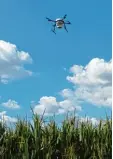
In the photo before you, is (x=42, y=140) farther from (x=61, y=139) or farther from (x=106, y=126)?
(x=106, y=126)

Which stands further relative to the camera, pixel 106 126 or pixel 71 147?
pixel 106 126

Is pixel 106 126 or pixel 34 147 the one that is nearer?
pixel 34 147

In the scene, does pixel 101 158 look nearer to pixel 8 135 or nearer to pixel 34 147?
pixel 34 147

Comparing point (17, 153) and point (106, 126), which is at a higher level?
point (106, 126)

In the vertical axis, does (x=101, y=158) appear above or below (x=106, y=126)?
below

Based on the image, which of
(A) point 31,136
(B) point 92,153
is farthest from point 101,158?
(A) point 31,136

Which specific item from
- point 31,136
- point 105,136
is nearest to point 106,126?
point 105,136
